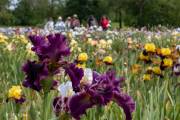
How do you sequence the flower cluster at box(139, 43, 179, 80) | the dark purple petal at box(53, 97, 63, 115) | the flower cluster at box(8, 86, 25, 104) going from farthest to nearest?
1. the flower cluster at box(139, 43, 179, 80)
2. the flower cluster at box(8, 86, 25, 104)
3. the dark purple petal at box(53, 97, 63, 115)

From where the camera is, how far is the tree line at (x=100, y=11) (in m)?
45.3

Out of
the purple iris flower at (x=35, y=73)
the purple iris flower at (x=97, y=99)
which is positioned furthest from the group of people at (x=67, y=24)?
the purple iris flower at (x=97, y=99)

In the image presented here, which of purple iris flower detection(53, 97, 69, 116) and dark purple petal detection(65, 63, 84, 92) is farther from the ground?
dark purple petal detection(65, 63, 84, 92)

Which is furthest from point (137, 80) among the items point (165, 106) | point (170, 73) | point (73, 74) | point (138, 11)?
point (138, 11)

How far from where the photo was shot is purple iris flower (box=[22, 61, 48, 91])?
4.58ft

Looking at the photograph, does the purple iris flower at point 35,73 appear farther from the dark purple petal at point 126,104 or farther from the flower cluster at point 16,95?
the flower cluster at point 16,95

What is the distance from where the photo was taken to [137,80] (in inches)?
127

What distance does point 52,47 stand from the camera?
1.38m

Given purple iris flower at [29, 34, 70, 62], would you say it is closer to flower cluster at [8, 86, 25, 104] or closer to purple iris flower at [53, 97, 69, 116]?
purple iris flower at [53, 97, 69, 116]

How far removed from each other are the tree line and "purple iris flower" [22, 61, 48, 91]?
3863 cm

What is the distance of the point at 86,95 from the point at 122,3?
49765mm

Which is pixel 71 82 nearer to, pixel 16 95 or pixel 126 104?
pixel 126 104

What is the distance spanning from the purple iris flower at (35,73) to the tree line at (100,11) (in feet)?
127

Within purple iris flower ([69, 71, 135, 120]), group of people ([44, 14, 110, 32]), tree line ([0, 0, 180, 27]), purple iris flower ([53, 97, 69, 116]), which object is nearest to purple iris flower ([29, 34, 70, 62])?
purple iris flower ([53, 97, 69, 116])
